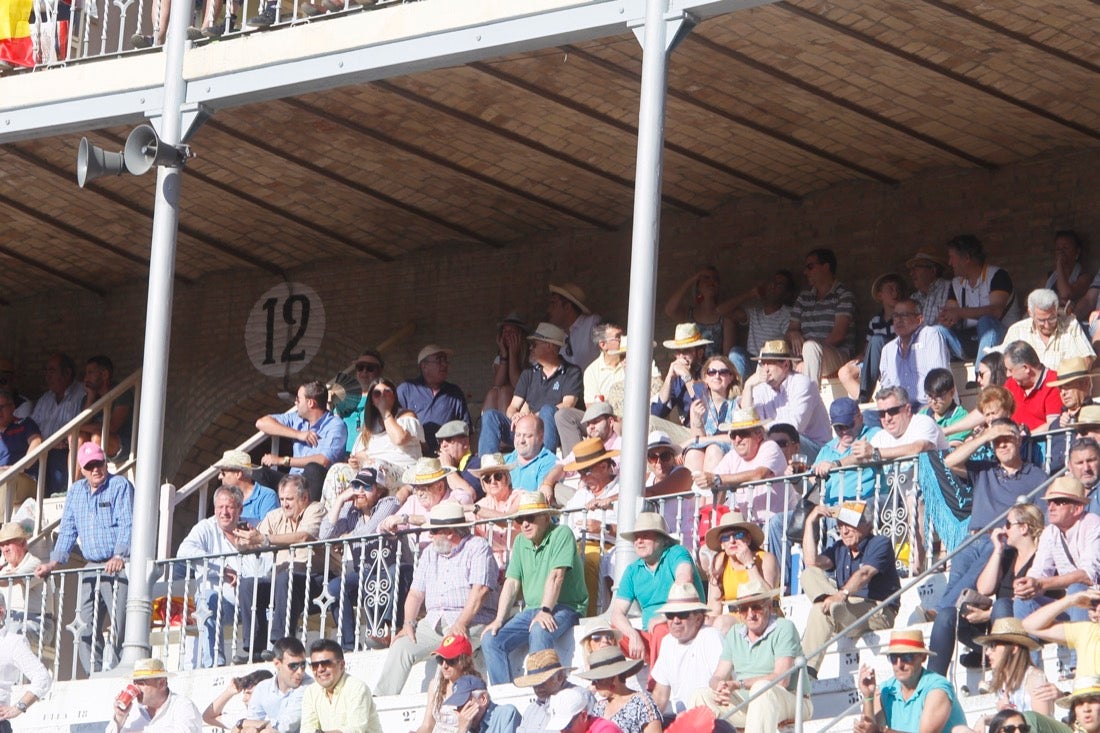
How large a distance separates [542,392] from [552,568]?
12.2 feet

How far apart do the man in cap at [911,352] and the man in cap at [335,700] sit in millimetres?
4104

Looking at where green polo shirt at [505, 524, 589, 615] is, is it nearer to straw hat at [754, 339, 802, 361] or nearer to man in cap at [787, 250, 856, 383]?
straw hat at [754, 339, 802, 361]

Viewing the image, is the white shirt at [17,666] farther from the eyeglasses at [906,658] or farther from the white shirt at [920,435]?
the eyeglasses at [906,658]

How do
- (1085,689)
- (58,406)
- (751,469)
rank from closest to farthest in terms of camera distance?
(1085,689) → (751,469) → (58,406)

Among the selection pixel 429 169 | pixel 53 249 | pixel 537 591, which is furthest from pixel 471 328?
pixel 537 591

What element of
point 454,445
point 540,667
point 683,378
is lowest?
point 540,667

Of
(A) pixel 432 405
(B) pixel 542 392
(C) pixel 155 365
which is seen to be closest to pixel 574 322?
(B) pixel 542 392

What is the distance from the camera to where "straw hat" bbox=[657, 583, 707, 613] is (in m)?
10.4

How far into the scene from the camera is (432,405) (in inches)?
604

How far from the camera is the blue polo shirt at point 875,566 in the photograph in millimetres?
10672

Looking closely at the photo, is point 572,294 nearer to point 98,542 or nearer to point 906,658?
point 98,542

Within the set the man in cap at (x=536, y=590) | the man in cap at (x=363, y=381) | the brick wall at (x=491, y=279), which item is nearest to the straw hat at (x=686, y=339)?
the brick wall at (x=491, y=279)

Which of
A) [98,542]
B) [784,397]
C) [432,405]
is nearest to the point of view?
[784,397]

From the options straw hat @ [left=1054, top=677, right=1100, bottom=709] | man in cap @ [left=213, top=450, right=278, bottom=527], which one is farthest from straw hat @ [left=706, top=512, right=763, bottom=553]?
man in cap @ [left=213, top=450, right=278, bottom=527]
